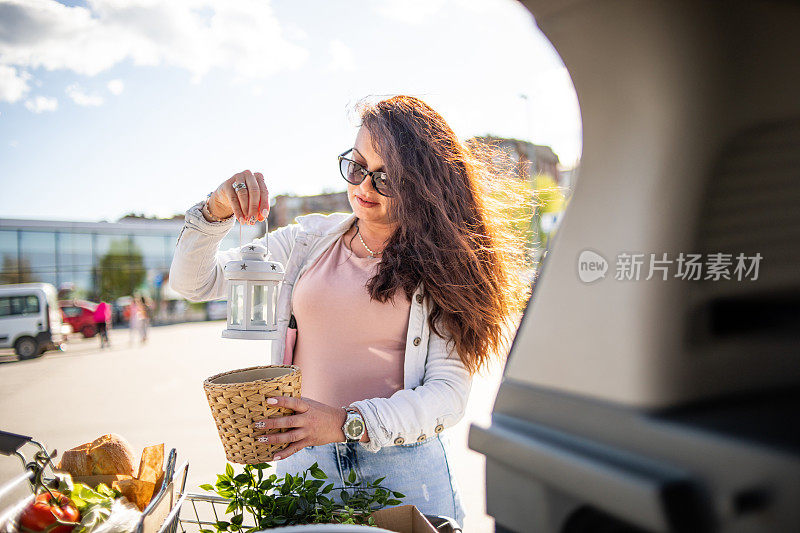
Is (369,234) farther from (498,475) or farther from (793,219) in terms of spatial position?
(793,219)

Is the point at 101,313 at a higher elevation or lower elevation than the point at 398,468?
lower

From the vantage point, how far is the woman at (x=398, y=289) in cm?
178

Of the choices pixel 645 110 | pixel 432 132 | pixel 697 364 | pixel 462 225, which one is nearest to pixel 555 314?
pixel 697 364

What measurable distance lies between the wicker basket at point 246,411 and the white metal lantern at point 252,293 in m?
0.30

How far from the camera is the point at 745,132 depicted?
778mm

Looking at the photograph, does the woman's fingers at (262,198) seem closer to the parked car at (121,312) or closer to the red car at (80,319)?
the red car at (80,319)

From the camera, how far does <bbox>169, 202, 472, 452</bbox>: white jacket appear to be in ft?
5.31

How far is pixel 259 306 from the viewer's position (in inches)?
68.4

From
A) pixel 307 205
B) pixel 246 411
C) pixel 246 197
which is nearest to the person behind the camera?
pixel 246 411

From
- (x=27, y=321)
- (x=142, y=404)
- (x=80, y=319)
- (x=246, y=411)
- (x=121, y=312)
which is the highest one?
(x=246, y=411)

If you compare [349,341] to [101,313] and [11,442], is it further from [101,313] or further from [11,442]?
[101,313]

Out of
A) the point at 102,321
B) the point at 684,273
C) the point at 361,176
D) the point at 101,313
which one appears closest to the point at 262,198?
the point at 361,176

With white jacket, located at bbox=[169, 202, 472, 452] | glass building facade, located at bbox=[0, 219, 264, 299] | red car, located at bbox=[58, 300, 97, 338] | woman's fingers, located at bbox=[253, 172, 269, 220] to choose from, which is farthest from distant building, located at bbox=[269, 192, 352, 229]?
woman's fingers, located at bbox=[253, 172, 269, 220]

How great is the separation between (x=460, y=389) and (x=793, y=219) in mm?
1174
